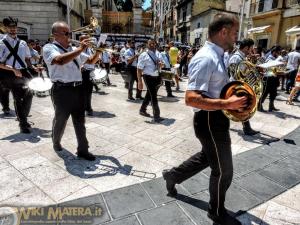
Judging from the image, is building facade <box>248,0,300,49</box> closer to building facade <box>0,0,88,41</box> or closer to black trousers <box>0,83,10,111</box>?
building facade <box>0,0,88,41</box>

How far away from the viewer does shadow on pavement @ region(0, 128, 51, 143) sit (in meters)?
5.02

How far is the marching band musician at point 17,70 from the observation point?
17.5 feet

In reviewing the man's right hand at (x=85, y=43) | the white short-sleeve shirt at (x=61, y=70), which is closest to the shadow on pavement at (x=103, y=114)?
the white short-sleeve shirt at (x=61, y=70)

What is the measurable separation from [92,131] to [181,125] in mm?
1966

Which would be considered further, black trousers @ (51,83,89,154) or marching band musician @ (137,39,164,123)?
marching band musician @ (137,39,164,123)

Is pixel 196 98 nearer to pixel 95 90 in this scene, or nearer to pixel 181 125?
pixel 181 125

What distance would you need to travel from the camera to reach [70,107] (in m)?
3.90

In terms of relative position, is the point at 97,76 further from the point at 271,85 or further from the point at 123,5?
the point at 123,5

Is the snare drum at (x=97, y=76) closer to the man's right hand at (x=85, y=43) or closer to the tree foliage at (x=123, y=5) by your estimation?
the man's right hand at (x=85, y=43)

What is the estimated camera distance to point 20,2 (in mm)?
22609

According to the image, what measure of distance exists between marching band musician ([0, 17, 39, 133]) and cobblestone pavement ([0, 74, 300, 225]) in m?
0.44

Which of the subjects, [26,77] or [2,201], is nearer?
[2,201]

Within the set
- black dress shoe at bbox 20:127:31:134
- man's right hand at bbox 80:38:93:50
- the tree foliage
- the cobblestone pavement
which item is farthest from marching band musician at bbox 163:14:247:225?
the tree foliage

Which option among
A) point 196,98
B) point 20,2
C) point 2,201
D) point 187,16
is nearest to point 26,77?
point 2,201
